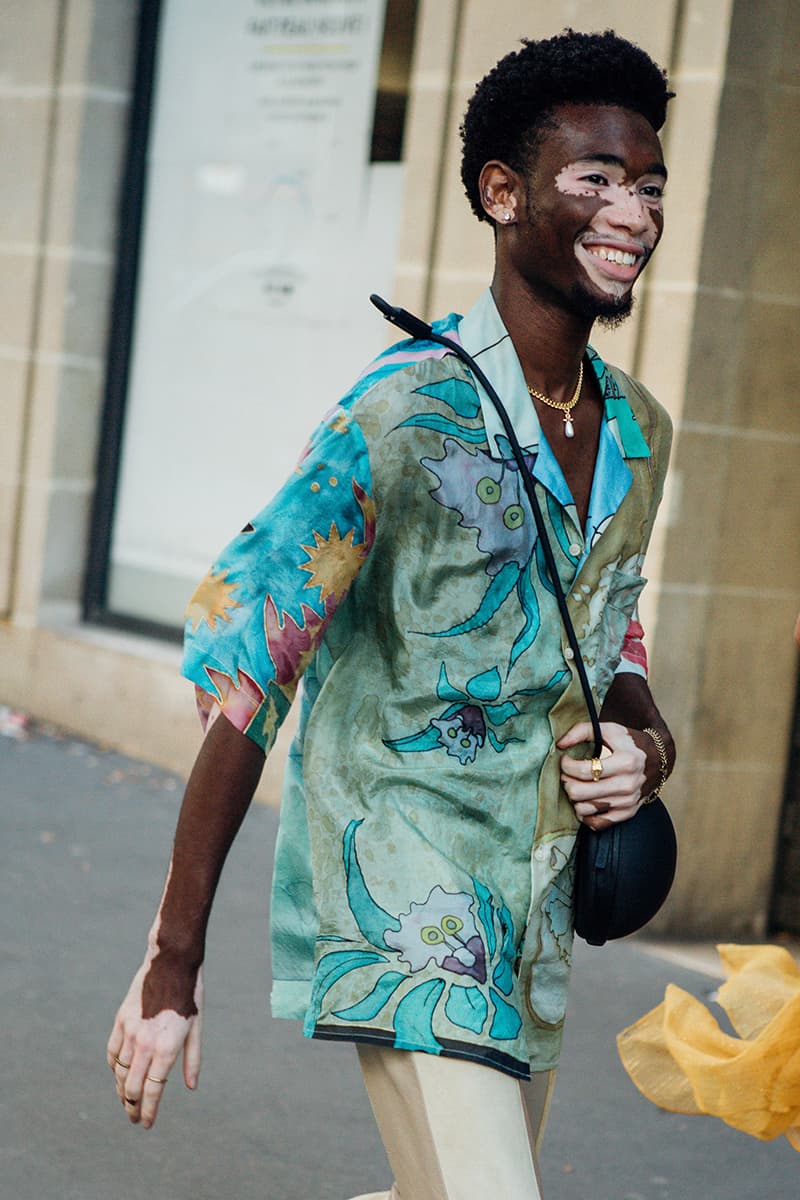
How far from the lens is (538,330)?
2547 mm

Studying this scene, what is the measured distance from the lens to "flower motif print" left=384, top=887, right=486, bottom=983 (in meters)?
2.27

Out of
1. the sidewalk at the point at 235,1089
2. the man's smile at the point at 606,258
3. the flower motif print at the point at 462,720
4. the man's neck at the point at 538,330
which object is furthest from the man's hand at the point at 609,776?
the sidewalk at the point at 235,1089

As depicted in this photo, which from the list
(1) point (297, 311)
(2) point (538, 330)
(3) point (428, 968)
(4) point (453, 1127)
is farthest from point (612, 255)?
(1) point (297, 311)

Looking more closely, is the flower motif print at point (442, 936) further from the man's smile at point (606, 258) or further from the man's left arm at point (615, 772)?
the man's smile at point (606, 258)

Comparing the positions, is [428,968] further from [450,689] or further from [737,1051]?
[737,1051]

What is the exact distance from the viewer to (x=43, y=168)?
8.69 meters

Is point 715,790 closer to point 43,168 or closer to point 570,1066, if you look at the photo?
point 570,1066

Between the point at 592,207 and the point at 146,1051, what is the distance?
4.06 feet

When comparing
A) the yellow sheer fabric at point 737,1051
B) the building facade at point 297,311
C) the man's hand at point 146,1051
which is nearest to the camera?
the man's hand at point 146,1051

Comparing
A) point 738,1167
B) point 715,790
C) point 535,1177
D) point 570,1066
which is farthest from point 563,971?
point 715,790

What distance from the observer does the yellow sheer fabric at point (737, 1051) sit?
321cm

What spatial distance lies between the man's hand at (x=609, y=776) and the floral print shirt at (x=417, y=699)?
3 cm

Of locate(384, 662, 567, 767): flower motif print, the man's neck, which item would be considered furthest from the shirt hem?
the man's neck

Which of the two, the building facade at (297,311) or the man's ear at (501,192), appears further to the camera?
the building facade at (297,311)
